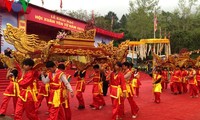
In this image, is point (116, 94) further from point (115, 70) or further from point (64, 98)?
point (64, 98)

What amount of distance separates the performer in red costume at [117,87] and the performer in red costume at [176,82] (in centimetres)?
694

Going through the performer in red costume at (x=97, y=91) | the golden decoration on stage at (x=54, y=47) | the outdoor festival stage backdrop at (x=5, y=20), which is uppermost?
the outdoor festival stage backdrop at (x=5, y=20)

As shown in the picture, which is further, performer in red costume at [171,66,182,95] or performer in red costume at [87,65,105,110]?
performer in red costume at [171,66,182,95]

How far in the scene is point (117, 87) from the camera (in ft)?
23.1

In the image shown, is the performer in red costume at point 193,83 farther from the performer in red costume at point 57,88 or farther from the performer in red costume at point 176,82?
the performer in red costume at point 57,88

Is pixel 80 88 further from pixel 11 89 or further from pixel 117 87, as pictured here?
pixel 11 89

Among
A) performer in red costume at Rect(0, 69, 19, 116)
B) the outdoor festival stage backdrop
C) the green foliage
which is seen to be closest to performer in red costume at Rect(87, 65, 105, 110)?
performer in red costume at Rect(0, 69, 19, 116)

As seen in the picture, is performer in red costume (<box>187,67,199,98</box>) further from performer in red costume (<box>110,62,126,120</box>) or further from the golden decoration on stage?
performer in red costume (<box>110,62,126,120</box>)

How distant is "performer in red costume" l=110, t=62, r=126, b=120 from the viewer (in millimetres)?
6926

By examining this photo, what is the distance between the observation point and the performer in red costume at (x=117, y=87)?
6926 mm

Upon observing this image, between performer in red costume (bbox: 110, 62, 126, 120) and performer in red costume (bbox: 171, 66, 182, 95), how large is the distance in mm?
6944

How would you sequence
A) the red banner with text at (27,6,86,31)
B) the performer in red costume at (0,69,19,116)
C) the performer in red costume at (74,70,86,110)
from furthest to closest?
the red banner with text at (27,6,86,31), the performer in red costume at (74,70,86,110), the performer in red costume at (0,69,19,116)

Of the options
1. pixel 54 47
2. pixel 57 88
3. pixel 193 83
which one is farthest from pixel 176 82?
pixel 57 88

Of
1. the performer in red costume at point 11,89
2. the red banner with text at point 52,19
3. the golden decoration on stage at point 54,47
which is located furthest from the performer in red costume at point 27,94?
the red banner with text at point 52,19
